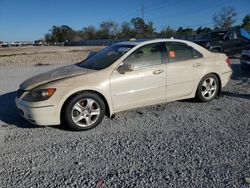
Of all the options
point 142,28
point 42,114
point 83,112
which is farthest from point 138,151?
point 142,28

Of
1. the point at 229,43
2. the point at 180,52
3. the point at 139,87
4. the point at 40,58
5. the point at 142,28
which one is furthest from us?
the point at 142,28

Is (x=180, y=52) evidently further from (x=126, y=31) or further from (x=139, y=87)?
(x=126, y=31)

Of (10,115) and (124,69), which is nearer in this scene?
(124,69)

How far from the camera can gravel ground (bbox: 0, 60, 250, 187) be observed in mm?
2711

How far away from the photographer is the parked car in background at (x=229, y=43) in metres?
13.2

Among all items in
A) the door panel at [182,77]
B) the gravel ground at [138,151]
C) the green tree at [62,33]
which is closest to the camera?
the gravel ground at [138,151]

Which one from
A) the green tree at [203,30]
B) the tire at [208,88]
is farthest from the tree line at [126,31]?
the tire at [208,88]

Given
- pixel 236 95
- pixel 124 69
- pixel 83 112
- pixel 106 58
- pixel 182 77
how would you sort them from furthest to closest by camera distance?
pixel 236 95 → pixel 182 77 → pixel 106 58 → pixel 124 69 → pixel 83 112

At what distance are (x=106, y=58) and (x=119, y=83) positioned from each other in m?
0.79

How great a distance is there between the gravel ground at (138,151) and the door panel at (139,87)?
34cm

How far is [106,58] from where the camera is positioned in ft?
15.7

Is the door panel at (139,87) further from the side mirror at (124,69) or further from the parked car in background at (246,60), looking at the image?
the parked car in background at (246,60)

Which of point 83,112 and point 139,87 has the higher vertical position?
point 139,87

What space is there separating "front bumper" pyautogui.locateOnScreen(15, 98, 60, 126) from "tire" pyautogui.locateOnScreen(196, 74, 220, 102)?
3.07 metres
